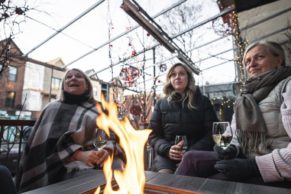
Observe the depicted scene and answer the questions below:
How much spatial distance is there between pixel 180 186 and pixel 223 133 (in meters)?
0.47

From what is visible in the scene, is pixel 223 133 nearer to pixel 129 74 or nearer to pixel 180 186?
pixel 180 186

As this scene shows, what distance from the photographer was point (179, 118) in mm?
1982

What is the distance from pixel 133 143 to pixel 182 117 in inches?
37.9

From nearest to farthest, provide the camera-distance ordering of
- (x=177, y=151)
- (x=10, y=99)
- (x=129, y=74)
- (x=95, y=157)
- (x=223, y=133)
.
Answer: (x=223, y=133), (x=95, y=157), (x=177, y=151), (x=129, y=74), (x=10, y=99)

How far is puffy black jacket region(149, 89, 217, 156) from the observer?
75.1 inches

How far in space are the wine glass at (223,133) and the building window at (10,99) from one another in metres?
17.5

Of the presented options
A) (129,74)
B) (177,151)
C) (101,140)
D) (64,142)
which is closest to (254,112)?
(177,151)

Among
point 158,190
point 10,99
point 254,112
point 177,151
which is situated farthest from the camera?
point 10,99

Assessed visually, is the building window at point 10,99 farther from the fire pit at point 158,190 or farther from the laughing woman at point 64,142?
the fire pit at point 158,190

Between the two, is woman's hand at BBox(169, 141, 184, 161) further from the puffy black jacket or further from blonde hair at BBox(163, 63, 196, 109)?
blonde hair at BBox(163, 63, 196, 109)

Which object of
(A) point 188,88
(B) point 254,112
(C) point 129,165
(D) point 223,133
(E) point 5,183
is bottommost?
(E) point 5,183

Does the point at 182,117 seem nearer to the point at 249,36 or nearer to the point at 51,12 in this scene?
the point at 51,12

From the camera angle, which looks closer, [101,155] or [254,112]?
[254,112]

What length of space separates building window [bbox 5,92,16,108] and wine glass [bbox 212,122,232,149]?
17.5m
